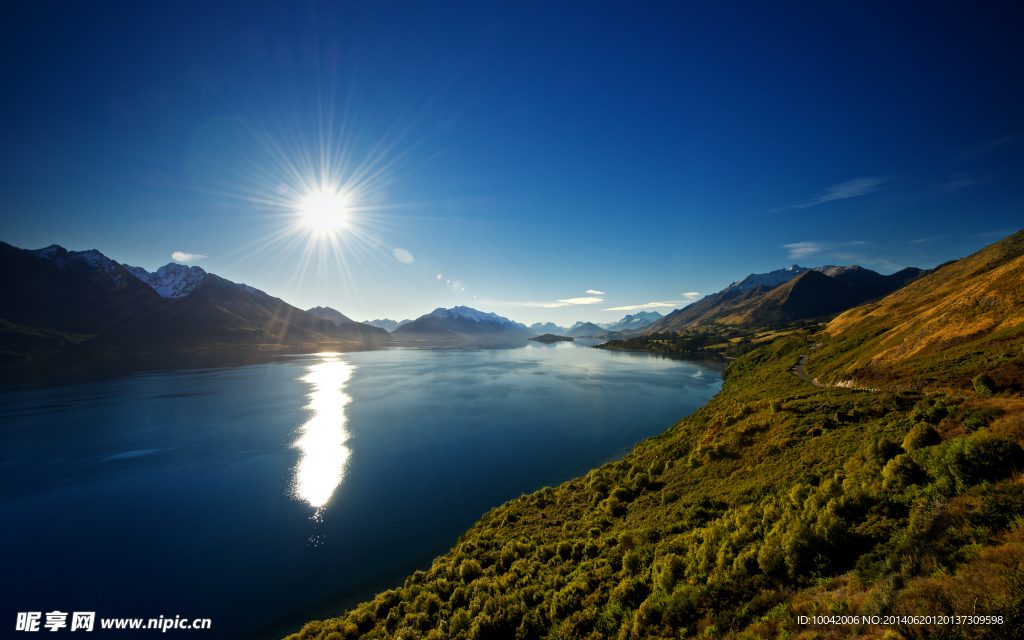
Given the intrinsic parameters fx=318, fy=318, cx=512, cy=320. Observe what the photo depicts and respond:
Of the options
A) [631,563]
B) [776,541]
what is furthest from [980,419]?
[631,563]

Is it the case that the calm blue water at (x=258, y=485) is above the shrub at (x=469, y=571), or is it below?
below

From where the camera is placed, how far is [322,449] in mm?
39844

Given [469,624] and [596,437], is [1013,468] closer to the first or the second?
[469,624]

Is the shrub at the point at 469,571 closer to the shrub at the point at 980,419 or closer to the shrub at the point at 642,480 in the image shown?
the shrub at the point at 642,480

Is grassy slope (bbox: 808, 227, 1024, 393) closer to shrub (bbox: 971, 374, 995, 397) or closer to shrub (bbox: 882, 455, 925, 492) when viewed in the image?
shrub (bbox: 971, 374, 995, 397)

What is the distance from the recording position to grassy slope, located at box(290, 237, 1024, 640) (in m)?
7.10

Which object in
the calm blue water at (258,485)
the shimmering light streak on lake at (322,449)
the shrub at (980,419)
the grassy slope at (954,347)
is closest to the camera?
the shrub at (980,419)

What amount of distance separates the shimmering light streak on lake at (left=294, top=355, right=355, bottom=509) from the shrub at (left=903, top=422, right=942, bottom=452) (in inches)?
1439

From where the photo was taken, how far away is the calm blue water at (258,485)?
→ 61.3 feet

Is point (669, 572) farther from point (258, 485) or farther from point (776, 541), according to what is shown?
point (258, 485)

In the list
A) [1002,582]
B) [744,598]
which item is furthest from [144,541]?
[1002,582]

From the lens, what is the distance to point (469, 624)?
40.2 ft

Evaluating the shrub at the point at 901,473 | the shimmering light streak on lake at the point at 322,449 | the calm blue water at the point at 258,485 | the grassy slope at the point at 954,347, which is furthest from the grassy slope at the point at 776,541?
the shimmering light streak on lake at the point at 322,449

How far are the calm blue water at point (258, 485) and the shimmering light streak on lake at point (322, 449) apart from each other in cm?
26
